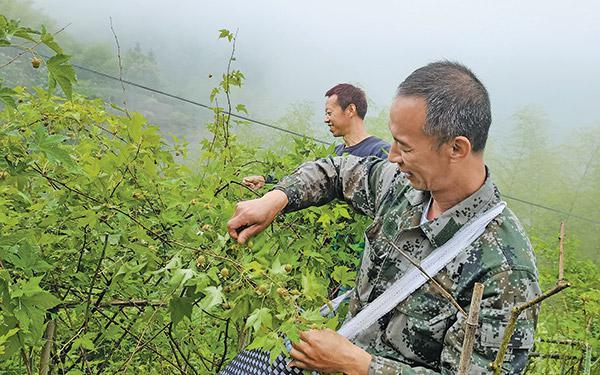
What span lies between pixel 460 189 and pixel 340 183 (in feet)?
1.62

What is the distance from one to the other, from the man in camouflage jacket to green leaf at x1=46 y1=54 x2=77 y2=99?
50 centimetres

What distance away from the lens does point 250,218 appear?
64.6 inches

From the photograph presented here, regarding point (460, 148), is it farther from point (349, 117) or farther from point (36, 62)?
point (349, 117)

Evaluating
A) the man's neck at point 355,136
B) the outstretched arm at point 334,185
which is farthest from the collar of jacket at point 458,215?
the man's neck at point 355,136

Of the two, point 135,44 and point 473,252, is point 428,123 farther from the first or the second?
point 135,44

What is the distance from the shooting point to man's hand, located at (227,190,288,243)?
1615 millimetres

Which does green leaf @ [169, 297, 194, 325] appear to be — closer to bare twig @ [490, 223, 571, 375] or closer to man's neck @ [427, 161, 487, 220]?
man's neck @ [427, 161, 487, 220]

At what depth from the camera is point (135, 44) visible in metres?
11.4

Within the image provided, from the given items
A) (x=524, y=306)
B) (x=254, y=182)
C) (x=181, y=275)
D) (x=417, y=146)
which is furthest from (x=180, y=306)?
(x=524, y=306)

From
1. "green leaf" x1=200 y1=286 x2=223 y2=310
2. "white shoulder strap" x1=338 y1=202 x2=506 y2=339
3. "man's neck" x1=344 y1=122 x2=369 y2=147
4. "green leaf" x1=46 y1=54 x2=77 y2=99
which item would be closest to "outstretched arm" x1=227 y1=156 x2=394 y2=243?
"white shoulder strap" x1=338 y1=202 x2=506 y2=339

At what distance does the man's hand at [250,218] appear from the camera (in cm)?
162

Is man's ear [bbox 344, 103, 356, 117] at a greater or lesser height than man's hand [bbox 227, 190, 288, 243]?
lesser

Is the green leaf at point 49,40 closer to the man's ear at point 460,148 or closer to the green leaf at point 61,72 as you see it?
the green leaf at point 61,72

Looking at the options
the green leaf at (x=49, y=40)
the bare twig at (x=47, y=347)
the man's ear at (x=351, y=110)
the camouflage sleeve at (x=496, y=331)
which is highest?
the green leaf at (x=49, y=40)
